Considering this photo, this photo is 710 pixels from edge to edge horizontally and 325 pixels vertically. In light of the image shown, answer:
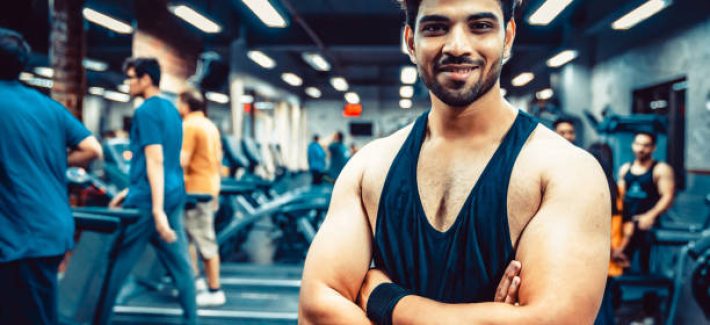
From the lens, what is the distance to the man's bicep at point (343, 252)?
3.45 ft

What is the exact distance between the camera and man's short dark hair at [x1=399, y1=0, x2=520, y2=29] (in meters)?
1.02

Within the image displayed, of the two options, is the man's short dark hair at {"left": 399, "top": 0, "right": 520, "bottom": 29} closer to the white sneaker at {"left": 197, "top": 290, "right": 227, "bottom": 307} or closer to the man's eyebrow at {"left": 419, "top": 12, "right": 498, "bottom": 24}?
the man's eyebrow at {"left": 419, "top": 12, "right": 498, "bottom": 24}

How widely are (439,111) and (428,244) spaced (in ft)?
0.89

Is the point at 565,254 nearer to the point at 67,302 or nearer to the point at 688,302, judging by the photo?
the point at 688,302

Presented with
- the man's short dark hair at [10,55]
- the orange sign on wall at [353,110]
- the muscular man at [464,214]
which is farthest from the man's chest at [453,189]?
the orange sign on wall at [353,110]

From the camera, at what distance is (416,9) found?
105cm

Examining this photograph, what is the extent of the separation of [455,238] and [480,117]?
9.5 inches

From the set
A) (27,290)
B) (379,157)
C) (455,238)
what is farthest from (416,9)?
(27,290)

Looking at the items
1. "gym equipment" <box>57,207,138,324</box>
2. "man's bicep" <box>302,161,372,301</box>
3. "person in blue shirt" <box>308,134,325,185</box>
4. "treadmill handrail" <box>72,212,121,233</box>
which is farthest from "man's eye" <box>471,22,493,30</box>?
"person in blue shirt" <box>308,134,325,185</box>

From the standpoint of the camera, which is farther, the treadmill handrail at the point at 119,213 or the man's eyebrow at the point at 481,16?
the treadmill handrail at the point at 119,213

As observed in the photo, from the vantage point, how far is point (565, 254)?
0.90 m

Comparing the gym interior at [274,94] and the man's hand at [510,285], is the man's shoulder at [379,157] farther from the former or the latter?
the man's hand at [510,285]

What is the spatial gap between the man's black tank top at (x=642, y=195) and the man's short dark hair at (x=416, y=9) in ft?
11.5

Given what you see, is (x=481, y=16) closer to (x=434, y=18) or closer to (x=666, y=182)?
(x=434, y=18)
